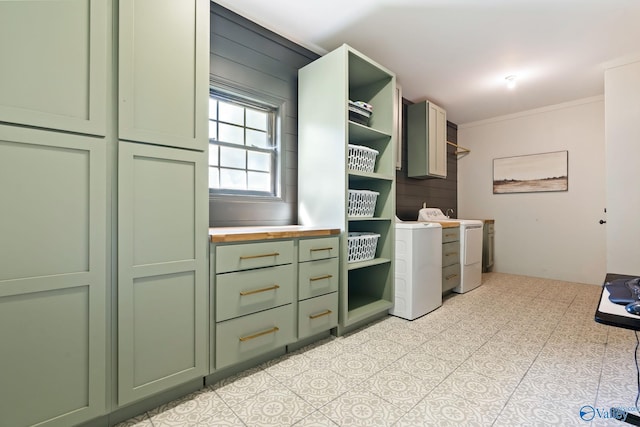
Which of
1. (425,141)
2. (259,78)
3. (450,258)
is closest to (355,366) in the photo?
(450,258)

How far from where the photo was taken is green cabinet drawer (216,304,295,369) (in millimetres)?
1636

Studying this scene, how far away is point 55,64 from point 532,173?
535cm

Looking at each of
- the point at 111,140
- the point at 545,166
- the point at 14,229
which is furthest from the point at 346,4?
the point at 545,166

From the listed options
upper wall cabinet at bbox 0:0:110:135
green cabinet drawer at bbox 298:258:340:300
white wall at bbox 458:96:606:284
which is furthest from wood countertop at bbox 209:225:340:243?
white wall at bbox 458:96:606:284

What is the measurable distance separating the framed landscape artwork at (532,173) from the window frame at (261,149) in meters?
3.88

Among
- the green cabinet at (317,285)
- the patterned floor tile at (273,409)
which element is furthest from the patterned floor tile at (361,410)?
the green cabinet at (317,285)

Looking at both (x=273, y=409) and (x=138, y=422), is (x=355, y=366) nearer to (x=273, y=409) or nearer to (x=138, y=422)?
(x=273, y=409)

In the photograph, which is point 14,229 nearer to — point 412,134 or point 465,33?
point 465,33

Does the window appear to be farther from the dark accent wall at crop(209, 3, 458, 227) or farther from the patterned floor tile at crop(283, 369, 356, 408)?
the patterned floor tile at crop(283, 369, 356, 408)

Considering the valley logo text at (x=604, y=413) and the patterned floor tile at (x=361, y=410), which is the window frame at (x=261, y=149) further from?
the valley logo text at (x=604, y=413)

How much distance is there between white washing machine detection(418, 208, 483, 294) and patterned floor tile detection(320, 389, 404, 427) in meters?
2.47

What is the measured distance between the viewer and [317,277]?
2109 millimetres

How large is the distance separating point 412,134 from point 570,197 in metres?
2.40

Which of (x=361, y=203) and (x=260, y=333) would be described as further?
(x=361, y=203)
